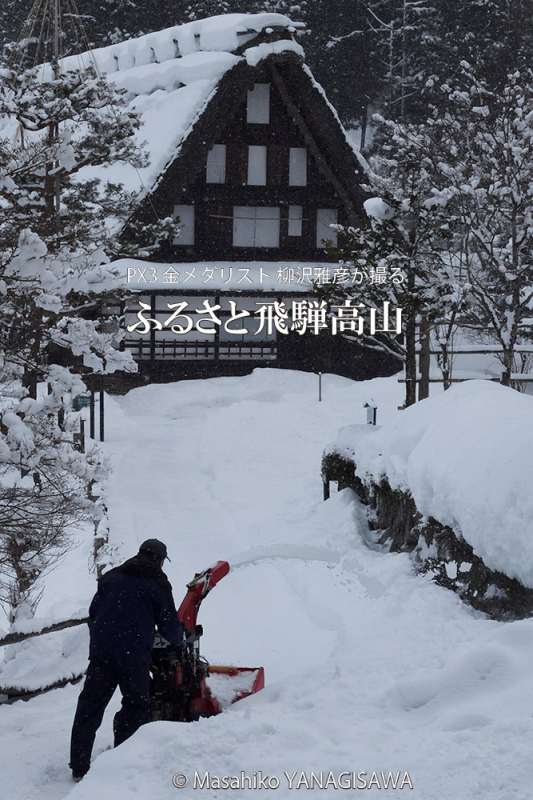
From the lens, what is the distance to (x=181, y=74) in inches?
1125

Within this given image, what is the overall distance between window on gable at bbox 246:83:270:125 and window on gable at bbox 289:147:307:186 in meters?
1.27

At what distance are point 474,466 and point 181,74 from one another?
23.3 meters

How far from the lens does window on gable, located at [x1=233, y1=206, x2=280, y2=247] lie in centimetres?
2875

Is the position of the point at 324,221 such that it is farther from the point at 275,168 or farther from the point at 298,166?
the point at 275,168

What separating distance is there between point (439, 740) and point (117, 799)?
5.04 ft

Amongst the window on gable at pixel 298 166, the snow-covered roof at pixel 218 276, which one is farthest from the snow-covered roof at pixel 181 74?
the window on gable at pixel 298 166

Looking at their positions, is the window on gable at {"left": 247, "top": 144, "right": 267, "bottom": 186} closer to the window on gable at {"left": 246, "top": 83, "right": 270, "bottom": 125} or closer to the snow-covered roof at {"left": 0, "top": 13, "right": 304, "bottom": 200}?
→ the window on gable at {"left": 246, "top": 83, "right": 270, "bottom": 125}

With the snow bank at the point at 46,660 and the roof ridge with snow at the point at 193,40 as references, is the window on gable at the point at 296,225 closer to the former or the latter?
the roof ridge with snow at the point at 193,40

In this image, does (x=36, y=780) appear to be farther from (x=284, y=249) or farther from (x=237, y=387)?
(x=284, y=249)

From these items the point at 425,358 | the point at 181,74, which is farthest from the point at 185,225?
the point at 425,358

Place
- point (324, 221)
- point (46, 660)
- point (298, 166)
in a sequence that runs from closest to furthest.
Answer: point (46, 660) → point (298, 166) → point (324, 221)

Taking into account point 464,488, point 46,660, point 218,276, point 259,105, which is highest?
point 259,105

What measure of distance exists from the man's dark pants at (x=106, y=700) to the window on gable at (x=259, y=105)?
81.5 ft

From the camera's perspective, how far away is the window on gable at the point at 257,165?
93.6 ft
